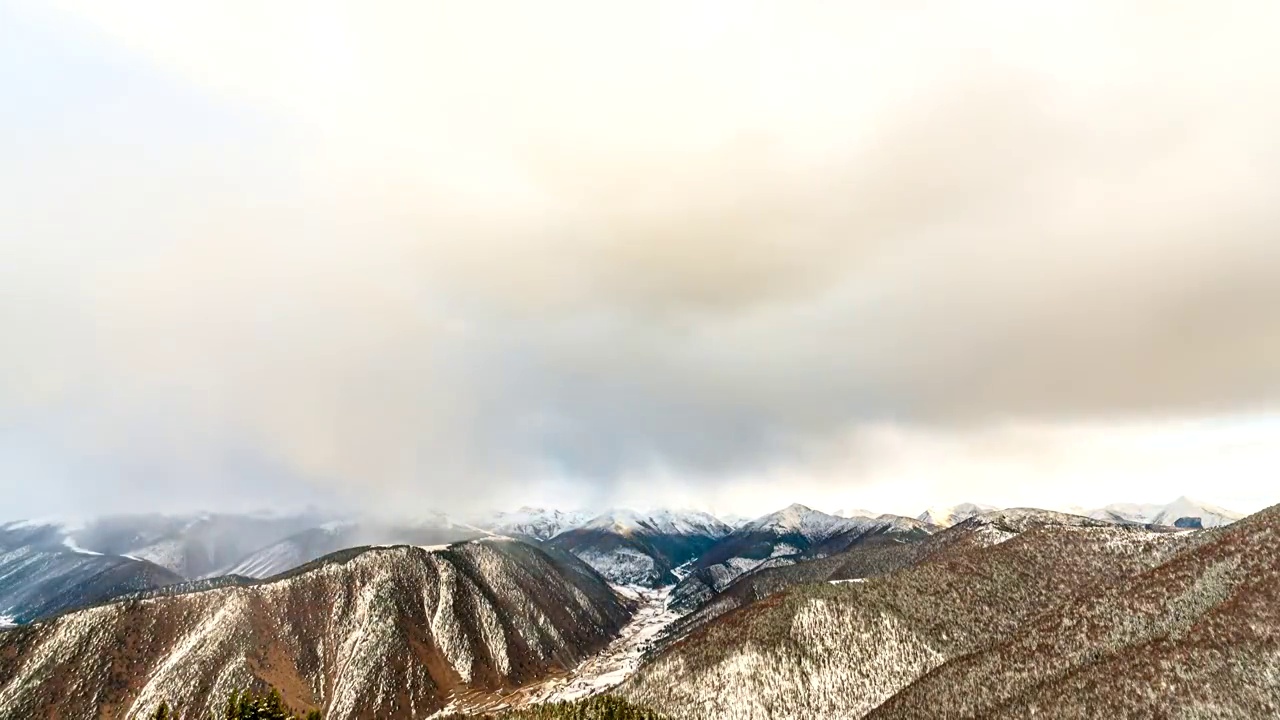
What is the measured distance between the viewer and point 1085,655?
457ft

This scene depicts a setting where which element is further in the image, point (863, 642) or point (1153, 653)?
point (863, 642)

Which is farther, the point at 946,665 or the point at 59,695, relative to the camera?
the point at 59,695

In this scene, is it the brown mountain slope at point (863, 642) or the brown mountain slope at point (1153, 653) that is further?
the brown mountain slope at point (863, 642)

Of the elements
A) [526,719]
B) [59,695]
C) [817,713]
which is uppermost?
[59,695]

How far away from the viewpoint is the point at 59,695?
174m

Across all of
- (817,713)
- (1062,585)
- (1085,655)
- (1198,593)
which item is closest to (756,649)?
(817,713)

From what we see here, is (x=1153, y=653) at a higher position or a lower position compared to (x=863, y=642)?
higher

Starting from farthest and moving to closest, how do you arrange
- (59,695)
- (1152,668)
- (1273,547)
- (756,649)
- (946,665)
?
1. (756,649)
2. (59,695)
3. (946,665)
4. (1273,547)
5. (1152,668)

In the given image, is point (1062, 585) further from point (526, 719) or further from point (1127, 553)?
point (526, 719)

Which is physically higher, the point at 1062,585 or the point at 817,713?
the point at 1062,585

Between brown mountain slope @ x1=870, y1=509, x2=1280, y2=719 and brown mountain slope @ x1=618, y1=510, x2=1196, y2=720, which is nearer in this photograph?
brown mountain slope @ x1=870, y1=509, x2=1280, y2=719

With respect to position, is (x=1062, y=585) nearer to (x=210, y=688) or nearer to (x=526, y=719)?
(x=526, y=719)

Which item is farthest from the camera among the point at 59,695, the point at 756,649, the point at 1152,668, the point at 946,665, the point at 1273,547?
the point at 756,649

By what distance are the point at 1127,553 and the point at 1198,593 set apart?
6251 cm
